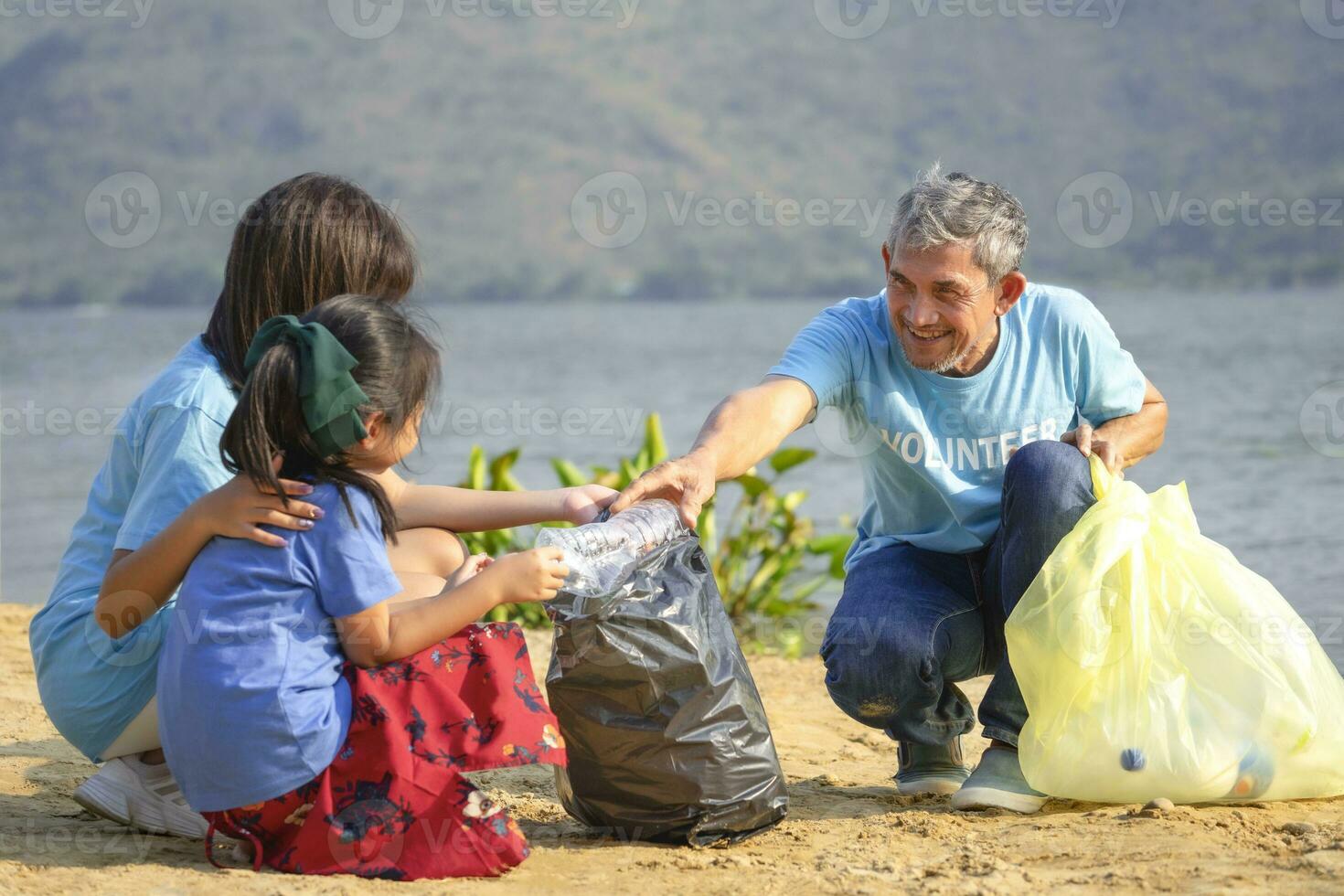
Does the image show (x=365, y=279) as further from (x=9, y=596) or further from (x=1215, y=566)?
(x=9, y=596)

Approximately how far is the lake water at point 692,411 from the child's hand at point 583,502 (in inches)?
19.3

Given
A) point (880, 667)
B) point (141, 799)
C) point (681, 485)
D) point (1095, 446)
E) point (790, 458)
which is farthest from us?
point (790, 458)

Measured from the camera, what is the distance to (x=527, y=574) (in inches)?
94.0

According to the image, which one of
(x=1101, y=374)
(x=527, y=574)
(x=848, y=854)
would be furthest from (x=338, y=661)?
(x=1101, y=374)

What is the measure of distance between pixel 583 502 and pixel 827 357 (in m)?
0.77

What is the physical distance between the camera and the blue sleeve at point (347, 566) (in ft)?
7.60

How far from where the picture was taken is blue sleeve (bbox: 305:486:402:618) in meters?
2.32

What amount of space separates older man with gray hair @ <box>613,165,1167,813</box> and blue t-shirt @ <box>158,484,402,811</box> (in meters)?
0.81

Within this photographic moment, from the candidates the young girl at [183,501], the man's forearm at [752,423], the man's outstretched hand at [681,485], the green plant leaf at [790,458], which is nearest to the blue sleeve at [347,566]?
the young girl at [183,501]

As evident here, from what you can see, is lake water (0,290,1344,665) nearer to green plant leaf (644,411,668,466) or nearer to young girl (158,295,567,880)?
young girl (158,295,567,880)

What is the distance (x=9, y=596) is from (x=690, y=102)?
94.5 m

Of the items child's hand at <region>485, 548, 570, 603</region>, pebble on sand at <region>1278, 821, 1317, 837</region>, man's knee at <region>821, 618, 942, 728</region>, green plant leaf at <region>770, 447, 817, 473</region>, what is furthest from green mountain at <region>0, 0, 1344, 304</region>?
child's hand at <region>485, 548, 570, 603</region>

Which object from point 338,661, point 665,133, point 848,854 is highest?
point 665,133

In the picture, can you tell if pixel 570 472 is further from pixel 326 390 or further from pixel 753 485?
pixel 326 390
